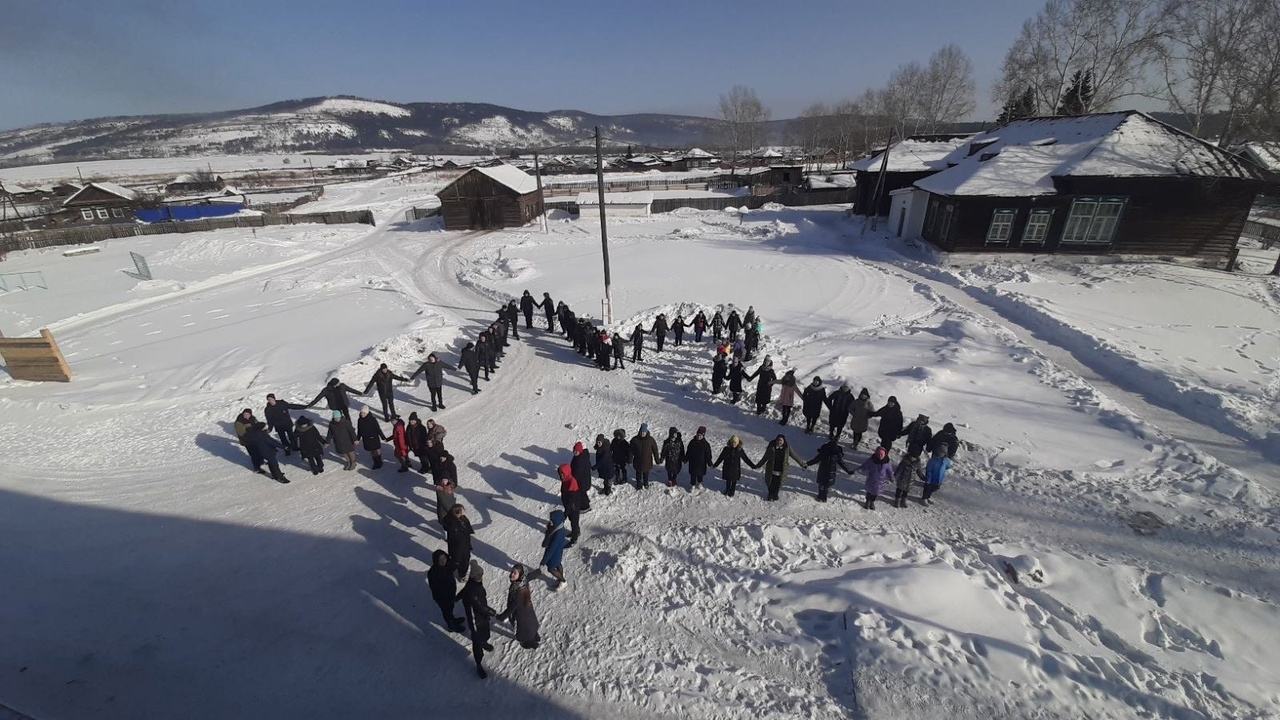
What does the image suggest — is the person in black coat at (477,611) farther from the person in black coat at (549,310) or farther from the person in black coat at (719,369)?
the person in black coat at (549,310)

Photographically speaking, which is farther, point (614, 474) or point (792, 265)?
point (792, 265)

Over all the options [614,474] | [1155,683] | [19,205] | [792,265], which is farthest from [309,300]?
[19,205]

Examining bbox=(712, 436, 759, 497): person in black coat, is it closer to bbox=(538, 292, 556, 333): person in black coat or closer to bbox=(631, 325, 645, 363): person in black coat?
bbox=(631, 325, 645, 363): person in black coat

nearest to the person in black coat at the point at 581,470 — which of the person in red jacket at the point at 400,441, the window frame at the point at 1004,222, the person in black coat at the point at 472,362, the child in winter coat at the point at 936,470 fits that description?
the person in red jacket at the point at 400,441

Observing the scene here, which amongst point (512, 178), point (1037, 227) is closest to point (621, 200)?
point (512, 178)

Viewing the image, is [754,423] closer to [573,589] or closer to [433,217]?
[573,589]

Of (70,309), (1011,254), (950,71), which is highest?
(950,71)

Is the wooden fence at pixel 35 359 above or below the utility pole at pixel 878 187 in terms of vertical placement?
below
